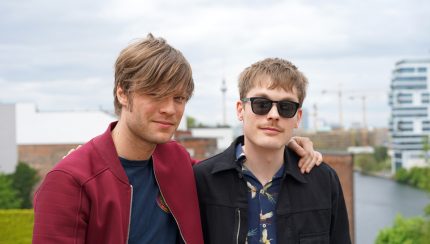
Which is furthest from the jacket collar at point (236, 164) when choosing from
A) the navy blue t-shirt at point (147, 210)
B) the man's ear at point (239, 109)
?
the navy blue t-shirt at point (147, 210)

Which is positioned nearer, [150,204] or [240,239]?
[150,204]

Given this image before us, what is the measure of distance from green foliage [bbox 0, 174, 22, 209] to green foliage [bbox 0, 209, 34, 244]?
22.6 meters

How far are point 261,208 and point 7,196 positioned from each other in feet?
104

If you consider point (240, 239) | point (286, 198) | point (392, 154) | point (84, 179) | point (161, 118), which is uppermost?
point (161, 118)

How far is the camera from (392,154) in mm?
101938

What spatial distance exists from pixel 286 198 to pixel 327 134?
13410cm

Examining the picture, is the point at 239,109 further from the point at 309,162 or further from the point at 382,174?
the point at 382,174

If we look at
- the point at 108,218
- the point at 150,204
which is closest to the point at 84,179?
the point at 108,218

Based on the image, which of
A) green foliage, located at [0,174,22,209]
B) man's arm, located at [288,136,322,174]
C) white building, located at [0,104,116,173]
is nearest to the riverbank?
white building, located at [0,104,116,173]

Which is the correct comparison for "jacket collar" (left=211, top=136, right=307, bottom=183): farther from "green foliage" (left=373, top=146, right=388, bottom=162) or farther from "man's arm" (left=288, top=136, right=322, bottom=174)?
"green foliage" (left=373, top=146, right=388, bottom=162)

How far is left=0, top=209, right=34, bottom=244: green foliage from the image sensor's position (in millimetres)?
9789

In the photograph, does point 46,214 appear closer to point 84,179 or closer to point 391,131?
point 84,179

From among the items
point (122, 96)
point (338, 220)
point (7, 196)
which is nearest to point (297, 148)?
point (338, 220)

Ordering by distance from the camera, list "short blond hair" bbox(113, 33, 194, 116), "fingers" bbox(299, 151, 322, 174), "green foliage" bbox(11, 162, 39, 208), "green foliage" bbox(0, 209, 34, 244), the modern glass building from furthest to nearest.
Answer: the modern glass building → "green foliage" bbox(11, 162, 39, 208) → "green foliage" bbox(0, 209, 34, 244) → "fingers" bbox(299, 151, 322, 174) → "short blond hair" bbox(113, 33, 194, 116)
